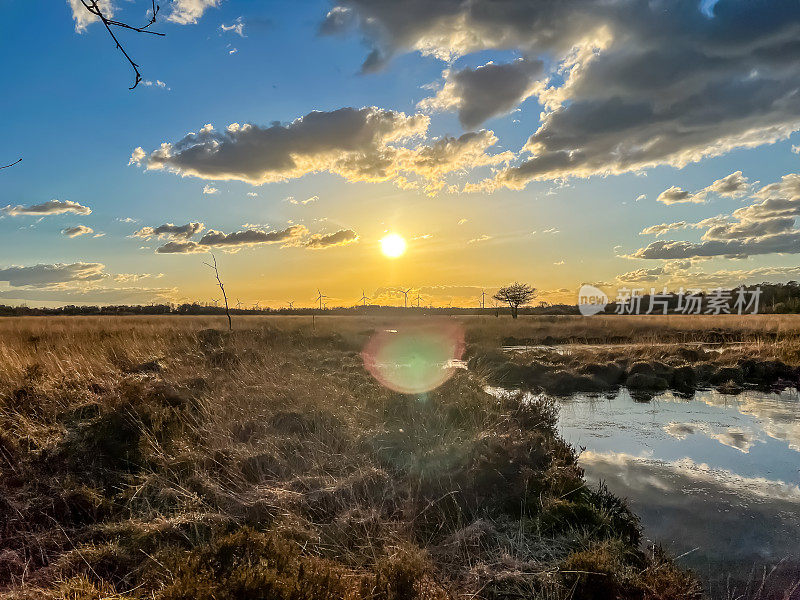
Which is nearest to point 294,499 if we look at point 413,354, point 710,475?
point 710,475

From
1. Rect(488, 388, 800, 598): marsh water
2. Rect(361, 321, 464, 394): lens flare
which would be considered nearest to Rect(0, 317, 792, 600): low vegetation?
Rect(488, 388, 800, 598): marsh water

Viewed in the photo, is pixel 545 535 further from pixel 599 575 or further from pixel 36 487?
pixel 36 487

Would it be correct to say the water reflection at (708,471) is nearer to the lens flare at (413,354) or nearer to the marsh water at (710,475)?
the marsh water at (710,475)

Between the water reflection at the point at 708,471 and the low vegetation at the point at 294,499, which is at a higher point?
the low vegetation at the point at 294,499

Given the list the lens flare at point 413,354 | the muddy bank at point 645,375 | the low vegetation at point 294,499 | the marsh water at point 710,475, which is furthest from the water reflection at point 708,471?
the lens flare at point 413,354

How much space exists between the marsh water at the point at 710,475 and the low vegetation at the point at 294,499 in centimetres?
74

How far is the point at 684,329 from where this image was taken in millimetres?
47406

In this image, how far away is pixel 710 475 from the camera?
31.4ft

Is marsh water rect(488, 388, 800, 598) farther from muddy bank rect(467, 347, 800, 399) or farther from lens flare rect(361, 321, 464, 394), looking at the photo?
lens flare rect(361, 321, 464, 394)

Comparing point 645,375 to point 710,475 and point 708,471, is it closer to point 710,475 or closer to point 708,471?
point 708,471

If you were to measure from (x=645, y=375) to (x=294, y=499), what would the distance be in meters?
18.6

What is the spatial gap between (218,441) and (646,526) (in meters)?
7.06

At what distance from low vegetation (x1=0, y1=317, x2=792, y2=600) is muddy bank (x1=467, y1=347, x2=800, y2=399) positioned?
9.63 m

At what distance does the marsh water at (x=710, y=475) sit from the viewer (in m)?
6.34
